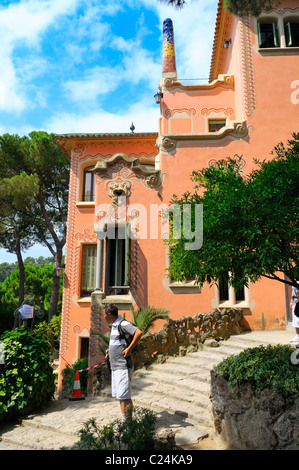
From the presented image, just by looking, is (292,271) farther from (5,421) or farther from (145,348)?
(5,421)

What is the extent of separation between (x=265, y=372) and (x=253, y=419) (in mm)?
635

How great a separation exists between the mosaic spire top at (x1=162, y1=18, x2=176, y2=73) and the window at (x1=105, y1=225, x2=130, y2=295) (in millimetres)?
8201

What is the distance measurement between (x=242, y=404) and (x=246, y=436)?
391mm

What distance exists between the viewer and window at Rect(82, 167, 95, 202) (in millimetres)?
16484

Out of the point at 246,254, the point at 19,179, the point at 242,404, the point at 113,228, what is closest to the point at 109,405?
the point at 242,404

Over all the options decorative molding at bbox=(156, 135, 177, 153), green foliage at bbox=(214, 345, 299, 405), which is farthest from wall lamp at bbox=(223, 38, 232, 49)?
green foliage at bbox=(214, 345, 299, 405)

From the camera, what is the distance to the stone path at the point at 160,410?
5.00m

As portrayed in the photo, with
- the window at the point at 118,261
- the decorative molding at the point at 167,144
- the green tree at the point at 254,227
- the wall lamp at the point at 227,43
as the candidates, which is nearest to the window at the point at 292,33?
the wall lamp at the point at 227,43

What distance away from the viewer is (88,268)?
613 inches

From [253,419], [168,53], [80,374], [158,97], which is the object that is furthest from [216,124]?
[253,419]

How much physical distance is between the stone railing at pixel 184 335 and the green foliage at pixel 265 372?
3662 millimetres

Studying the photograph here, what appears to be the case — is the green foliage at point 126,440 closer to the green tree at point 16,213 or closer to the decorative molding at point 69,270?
the decorative molding at point 69,270

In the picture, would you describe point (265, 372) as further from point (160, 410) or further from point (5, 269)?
point (5, 269)

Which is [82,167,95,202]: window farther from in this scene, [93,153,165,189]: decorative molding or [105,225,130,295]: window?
[105,225,130,295]: window
